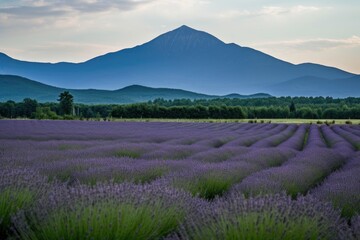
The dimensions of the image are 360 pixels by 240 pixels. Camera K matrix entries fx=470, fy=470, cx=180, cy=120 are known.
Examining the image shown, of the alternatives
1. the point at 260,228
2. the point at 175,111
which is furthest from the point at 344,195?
the point at 175,111

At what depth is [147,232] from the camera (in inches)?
128

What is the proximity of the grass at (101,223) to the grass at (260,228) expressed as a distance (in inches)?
15.6

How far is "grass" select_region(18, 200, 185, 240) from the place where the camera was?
3.02 m

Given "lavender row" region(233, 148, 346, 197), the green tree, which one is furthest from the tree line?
"lavender row" region(233, 148, 346, 197)

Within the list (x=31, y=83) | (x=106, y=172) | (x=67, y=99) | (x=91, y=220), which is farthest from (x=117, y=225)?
(x=31, y=83)

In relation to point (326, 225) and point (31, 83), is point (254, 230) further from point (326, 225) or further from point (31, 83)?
point (31, 83)

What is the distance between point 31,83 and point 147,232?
19290 cm

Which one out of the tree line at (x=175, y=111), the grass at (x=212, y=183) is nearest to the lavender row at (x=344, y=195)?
the grass at (x=212, y=183)

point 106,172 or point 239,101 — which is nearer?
point 106,172

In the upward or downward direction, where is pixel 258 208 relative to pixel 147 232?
upward

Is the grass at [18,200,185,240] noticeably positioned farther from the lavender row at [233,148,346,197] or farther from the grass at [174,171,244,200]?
the grass at [174,171,244,200]

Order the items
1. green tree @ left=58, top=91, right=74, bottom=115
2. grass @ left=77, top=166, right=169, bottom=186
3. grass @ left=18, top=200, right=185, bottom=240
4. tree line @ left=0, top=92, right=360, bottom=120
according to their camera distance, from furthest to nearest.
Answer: tree line @ left=0, top=92, right=360, bottom=120
green tree @ left=58, top=91, right=74, bottom=115
grass @ left=77, top=166, right=169, bottom=186
grass @ left=18, top=200, right=185, bottom=240

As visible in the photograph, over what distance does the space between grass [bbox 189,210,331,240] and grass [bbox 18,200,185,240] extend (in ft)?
1.30

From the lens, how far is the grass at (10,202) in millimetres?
3844
